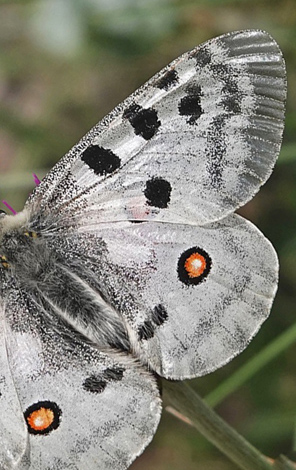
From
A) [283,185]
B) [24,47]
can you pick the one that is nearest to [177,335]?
[283,185]

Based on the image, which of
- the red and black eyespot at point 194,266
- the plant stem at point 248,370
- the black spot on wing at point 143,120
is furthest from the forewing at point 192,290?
the plant stem at point 248,370

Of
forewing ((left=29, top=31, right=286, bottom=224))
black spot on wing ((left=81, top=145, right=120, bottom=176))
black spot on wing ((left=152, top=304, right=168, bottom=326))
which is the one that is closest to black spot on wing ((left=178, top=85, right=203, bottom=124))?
forewing ((left=29, top=31, right=286, bottom=224))

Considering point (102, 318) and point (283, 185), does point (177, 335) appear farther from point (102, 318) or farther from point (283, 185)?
point (283, 185)

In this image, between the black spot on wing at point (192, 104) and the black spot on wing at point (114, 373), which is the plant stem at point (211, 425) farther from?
the black spot on wing at point (192, 104)

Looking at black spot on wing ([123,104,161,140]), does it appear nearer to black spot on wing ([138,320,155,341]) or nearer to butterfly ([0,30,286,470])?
butterfly ([0,30,286,470])

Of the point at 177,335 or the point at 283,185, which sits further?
the point at 283,185

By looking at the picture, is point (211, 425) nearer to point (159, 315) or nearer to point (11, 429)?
point (159, 315)

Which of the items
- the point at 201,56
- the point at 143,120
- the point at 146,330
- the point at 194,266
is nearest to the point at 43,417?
the point at 146,330
